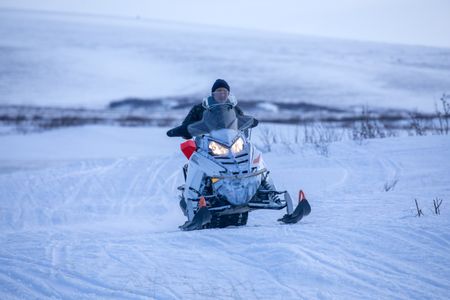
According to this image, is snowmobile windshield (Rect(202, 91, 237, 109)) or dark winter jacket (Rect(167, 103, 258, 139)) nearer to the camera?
snowmobile windshield (Rect(202, 91, 237, 109))

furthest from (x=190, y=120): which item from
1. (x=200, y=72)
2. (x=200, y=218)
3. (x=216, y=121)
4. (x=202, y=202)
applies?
(x=200, y=72)

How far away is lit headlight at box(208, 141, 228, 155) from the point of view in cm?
565

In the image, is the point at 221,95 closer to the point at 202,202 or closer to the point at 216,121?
the point at 216,121

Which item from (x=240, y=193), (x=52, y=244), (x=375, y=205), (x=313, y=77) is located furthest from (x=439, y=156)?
(x=313, y=77)

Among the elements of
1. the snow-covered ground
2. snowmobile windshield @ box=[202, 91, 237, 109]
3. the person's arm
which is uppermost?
the snow-covered ground

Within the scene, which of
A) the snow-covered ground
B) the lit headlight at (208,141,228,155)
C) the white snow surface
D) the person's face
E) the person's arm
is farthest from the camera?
the snow-covered ground

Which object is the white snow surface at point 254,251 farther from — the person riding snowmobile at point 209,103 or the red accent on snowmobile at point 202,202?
the person riding snowmobile at point 209,103

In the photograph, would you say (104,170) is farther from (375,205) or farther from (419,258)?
(419,258)

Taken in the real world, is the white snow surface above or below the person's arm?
below

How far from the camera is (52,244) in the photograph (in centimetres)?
478

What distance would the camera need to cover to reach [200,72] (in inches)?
2040

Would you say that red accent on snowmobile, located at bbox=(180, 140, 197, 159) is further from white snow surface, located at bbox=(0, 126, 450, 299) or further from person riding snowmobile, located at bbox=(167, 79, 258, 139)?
white snow surface, located at bbox=(0, 126, 450, 299)

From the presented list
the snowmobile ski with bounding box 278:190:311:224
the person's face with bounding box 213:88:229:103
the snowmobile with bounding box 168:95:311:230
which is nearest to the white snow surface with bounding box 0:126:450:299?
the snowmobile ski with bounding box 278:190:311:224

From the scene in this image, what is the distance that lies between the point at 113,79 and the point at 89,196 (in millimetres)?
41967
